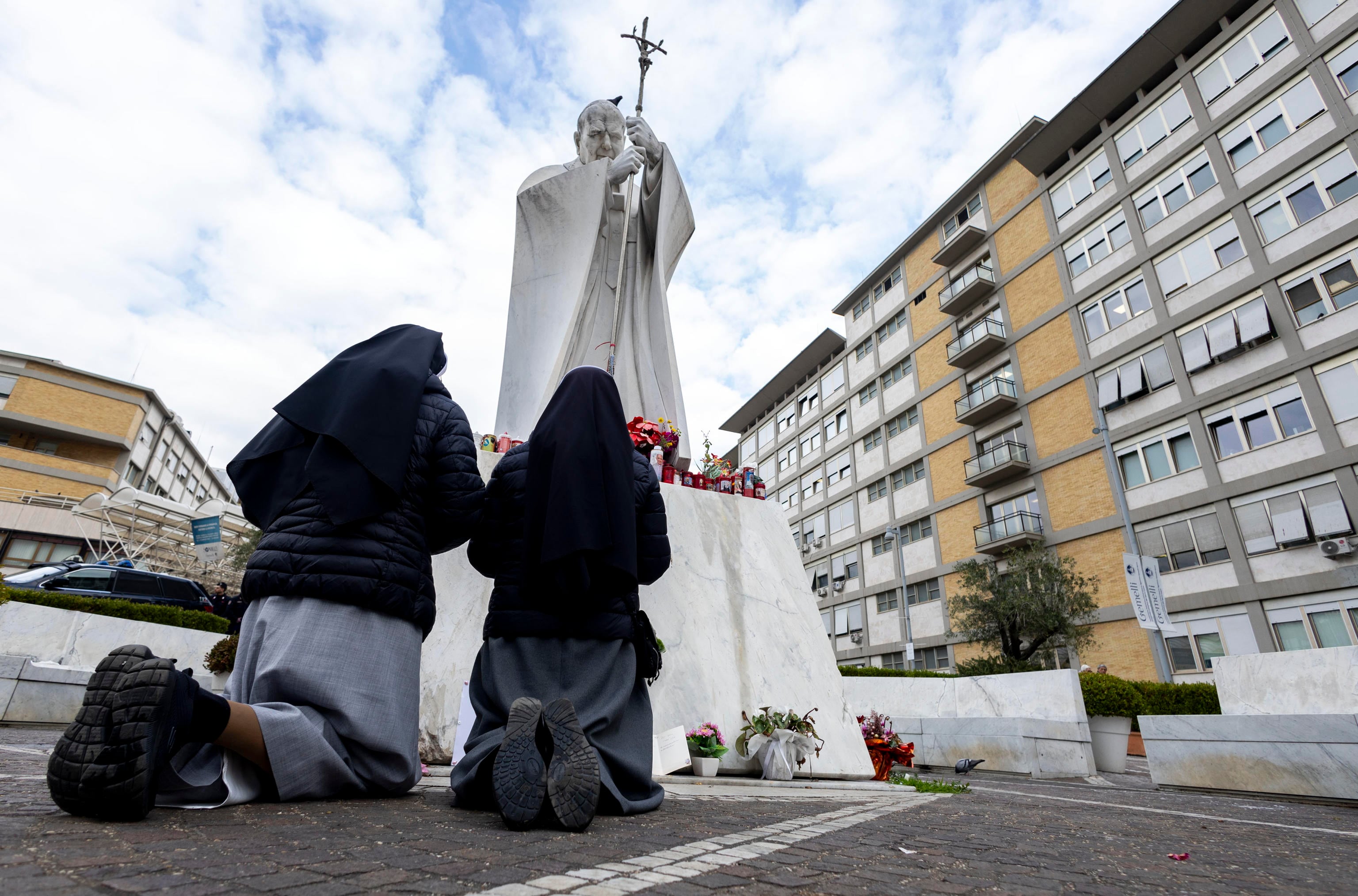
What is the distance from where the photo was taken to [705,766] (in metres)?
4.79

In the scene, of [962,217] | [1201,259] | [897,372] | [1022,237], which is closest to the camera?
[1201,259]

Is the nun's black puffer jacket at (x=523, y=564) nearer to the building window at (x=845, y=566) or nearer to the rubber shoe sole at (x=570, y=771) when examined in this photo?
the rubber shoe sole at (x=570, y=771)

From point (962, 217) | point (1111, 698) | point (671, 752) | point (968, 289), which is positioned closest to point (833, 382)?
point (962, 217)

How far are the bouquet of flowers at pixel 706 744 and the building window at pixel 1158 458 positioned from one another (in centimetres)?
2042

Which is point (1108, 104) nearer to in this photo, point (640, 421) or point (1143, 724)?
point (1143, 724)

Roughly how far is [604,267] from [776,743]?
6007 mm

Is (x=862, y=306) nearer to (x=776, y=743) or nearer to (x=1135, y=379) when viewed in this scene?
(x=1135, y=379)

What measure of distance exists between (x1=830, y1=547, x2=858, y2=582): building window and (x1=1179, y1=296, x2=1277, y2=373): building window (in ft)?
55.1

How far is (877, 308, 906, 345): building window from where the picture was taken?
33.4 m

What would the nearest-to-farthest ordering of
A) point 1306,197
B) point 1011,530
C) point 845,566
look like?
point 1306,197 → point 1011,530 → point 845,566

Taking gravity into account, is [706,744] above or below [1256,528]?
below

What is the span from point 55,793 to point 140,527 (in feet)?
84.0

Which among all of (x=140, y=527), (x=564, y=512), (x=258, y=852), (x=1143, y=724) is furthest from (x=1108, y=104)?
(x=140, y=527)

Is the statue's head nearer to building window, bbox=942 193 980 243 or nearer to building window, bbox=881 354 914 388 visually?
building window, bbox=942 193 980 243
